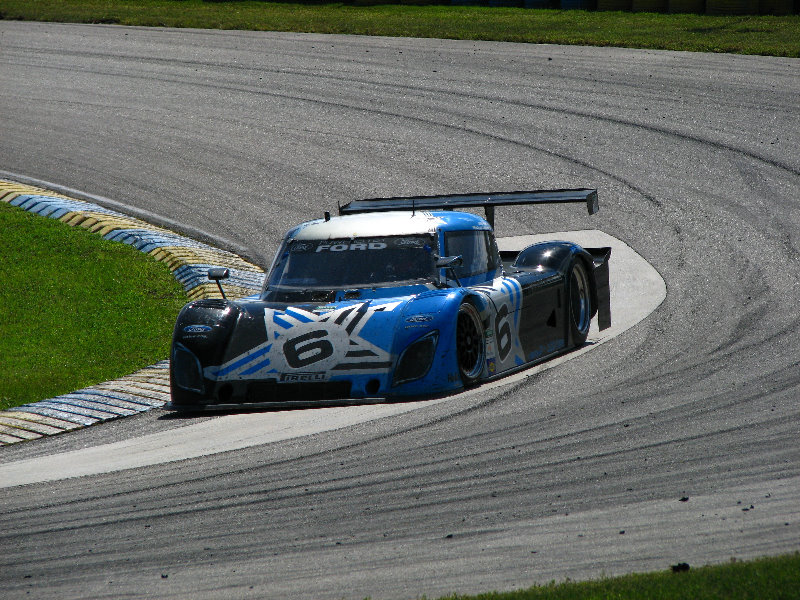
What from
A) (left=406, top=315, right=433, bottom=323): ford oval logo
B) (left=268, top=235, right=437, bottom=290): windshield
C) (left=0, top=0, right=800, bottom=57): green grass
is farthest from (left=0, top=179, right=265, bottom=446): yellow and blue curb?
(left=0, top=0, right=800, bottom=57): green grass

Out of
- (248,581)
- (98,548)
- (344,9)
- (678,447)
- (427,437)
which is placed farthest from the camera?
(344,9)

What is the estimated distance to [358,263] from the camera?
31.0 ft

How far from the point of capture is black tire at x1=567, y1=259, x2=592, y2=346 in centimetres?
1065

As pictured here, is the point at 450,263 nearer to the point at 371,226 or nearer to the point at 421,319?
the point at 371,226

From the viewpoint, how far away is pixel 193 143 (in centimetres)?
1961

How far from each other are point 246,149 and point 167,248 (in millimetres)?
Answer: 5476

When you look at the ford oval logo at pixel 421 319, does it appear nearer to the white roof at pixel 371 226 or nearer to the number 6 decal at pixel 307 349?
the number 6 decal at pixel 307 349

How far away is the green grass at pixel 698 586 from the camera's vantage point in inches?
160

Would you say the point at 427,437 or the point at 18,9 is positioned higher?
the point at 18,9

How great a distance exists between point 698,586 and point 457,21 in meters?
24.5

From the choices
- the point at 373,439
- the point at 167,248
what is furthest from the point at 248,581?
the point at 167,248

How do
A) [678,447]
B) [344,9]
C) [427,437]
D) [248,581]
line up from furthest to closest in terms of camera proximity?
[344,9] → [427,437] → [678,447] → [248,581]

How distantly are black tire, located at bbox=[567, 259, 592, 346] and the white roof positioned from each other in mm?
1623

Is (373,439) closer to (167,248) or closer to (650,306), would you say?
(650,306)
